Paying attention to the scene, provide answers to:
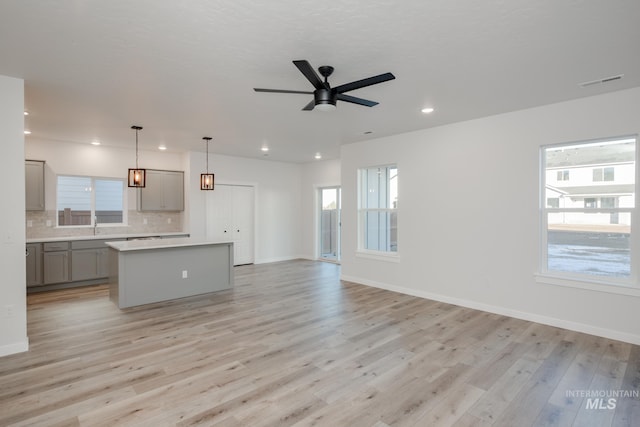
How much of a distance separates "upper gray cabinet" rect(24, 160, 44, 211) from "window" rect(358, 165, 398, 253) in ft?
18.5

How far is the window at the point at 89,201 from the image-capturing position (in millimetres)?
6398

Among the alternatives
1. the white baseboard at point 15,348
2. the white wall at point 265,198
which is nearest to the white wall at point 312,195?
the white wall at point 265,198

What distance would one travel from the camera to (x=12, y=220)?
3.24 m

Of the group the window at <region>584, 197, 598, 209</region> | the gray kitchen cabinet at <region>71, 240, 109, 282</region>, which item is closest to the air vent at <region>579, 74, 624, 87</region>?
the window at <region>584, 197, 598, 209</region>

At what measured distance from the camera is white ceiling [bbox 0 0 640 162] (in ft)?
7.16

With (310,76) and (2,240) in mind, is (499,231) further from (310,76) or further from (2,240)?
(2,240)

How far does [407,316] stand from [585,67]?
126 inches

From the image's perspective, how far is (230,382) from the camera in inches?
107

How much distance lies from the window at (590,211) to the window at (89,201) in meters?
7.46

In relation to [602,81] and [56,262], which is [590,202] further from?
[56,262]

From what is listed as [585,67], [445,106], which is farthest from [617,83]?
[445,106]

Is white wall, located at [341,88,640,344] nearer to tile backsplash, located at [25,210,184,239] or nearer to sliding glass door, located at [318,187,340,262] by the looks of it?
sliding glass door, located at [318,187,340,262]

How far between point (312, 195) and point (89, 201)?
4.92 m

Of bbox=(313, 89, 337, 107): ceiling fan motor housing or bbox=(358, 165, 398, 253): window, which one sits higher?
bbox=(313, 89, 337, 107): ceiling fan motor housing
